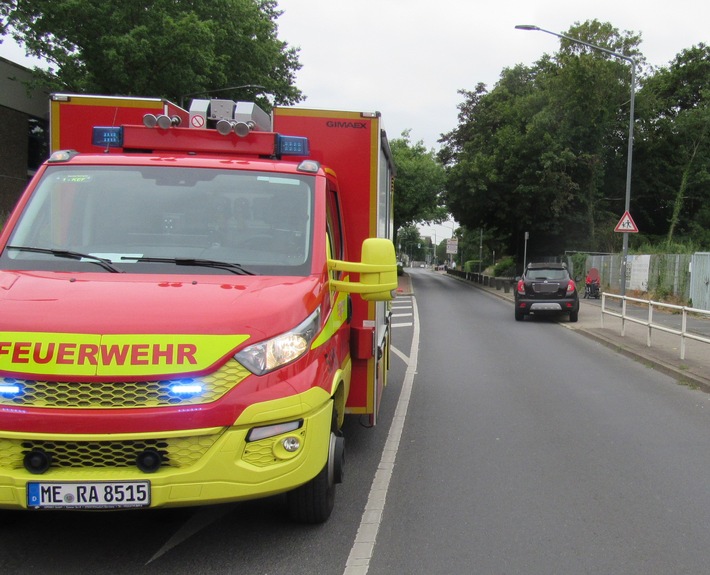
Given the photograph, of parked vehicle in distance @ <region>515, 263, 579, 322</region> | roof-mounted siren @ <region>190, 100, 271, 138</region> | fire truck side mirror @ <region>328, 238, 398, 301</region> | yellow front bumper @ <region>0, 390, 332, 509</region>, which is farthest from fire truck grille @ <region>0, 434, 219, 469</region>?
parked vehicle in distance @ <region>515, 263, 579, 322</region>

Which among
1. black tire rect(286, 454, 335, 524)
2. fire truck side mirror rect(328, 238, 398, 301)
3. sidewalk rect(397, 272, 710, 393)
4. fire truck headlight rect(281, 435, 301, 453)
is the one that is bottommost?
sidewalk rect(397, 272, 710, 393)

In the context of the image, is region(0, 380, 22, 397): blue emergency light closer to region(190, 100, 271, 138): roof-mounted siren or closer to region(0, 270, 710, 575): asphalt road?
region(0, 270, 710, 575): asphalt road

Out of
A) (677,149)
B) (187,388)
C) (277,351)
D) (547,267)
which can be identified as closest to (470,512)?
(277,351)

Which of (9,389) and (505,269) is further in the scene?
(505,269)

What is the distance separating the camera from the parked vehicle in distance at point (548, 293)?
19.7m

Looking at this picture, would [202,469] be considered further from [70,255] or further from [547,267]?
[547,267]

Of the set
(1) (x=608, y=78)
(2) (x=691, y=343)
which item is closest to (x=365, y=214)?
(2) (x=691, y=343)

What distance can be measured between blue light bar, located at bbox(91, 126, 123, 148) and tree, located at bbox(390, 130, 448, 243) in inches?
1730

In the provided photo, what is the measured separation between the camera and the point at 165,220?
4387 mm

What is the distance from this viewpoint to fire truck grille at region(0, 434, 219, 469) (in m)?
3.27

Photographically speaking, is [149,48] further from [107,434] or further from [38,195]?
[107,434]

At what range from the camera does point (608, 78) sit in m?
35.8

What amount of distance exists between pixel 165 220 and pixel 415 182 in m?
47.0

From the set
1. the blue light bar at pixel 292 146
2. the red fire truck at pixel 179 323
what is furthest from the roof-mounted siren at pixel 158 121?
the blue light bar at pixel 292 146
